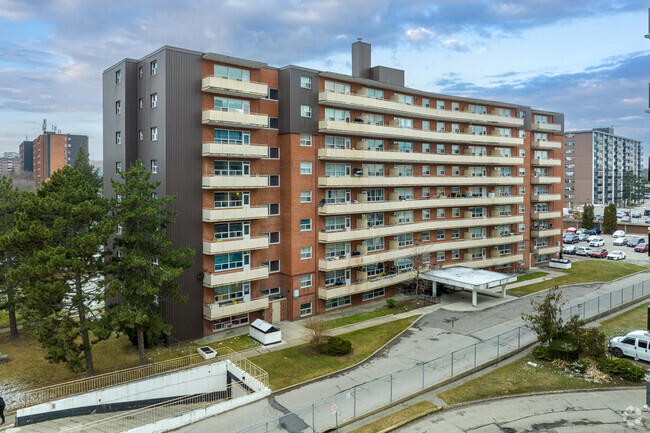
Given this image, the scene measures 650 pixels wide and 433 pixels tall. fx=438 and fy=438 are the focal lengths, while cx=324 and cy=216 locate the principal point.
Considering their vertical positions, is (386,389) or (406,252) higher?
(406,252)

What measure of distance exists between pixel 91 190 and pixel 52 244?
13.3ft

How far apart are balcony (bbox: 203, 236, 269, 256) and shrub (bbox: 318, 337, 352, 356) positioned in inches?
388

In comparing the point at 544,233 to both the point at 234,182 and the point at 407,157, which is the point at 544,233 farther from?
the point at 234,182

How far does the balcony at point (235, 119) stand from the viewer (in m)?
33.1

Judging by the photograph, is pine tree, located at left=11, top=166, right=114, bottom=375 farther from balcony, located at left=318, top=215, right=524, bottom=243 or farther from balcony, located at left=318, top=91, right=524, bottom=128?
balcony, located at left=318, top=91, right=524, bottom=128

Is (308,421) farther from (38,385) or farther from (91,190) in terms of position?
(91,190)

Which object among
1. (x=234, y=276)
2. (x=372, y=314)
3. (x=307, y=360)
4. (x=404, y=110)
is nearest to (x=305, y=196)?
(x=234, y=276)

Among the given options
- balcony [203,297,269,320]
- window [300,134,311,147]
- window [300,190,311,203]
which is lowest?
balcony [203,297,269,320]

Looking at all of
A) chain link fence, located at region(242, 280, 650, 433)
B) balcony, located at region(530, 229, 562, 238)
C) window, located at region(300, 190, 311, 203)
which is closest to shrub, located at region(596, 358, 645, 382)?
chain link fence, located at region(242, 280, 650, 433)

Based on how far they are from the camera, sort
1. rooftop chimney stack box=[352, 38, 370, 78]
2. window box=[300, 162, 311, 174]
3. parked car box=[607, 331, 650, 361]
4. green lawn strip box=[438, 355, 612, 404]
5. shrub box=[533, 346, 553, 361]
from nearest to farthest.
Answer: green lawn strip box=[438, 355, 612, 404] < parked car box=[607, 331, 650, 361] < shrub box=[533, 346, 553, 361] < window box=[300, 162, 311, 174] < rooftop chimney stack box=[352, 38, 370, 78]

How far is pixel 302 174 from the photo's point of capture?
39.1 metres

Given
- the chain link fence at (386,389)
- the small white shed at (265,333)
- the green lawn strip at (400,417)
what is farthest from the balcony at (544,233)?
the green lawn strip at (400,417)

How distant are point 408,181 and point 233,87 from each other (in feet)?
70.0

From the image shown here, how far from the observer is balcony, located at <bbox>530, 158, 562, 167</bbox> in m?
60.4
